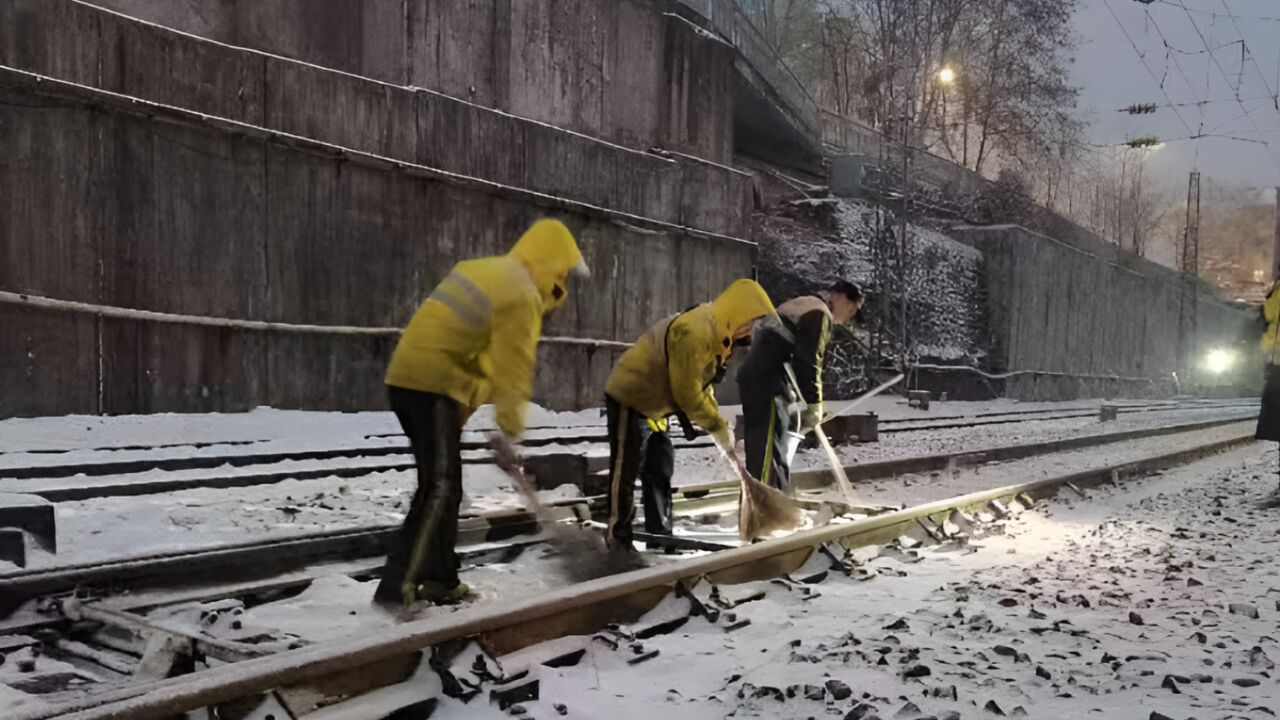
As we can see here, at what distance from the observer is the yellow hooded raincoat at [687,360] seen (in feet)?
19.7

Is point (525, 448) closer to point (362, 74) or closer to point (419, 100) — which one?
point (419, 100)

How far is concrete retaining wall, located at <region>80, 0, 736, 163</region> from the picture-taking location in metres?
13.3

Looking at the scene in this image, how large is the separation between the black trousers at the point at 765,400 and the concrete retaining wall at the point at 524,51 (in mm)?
8951

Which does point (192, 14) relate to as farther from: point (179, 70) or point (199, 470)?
point (199, 470)

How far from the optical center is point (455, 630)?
355 cm

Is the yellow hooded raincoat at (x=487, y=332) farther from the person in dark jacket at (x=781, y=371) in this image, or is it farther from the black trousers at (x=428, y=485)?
the person in dark jacket at (x=781, y=371)

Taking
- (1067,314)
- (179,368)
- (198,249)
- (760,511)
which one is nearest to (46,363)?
(179,368)

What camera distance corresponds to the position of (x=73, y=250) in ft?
33.1

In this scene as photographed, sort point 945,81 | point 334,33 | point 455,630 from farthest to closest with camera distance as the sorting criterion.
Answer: point 945,81 < point 334,33 < point 455,630

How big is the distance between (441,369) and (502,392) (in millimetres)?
349

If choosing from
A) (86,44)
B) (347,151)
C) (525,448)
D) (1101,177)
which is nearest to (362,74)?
(347,151)

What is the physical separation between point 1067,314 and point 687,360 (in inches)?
1282

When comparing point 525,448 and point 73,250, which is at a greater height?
point 73,250

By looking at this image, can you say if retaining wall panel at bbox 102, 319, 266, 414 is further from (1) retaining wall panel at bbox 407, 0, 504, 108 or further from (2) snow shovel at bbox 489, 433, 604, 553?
(2) snow shovel at bbox 489, 433, 604, 553
